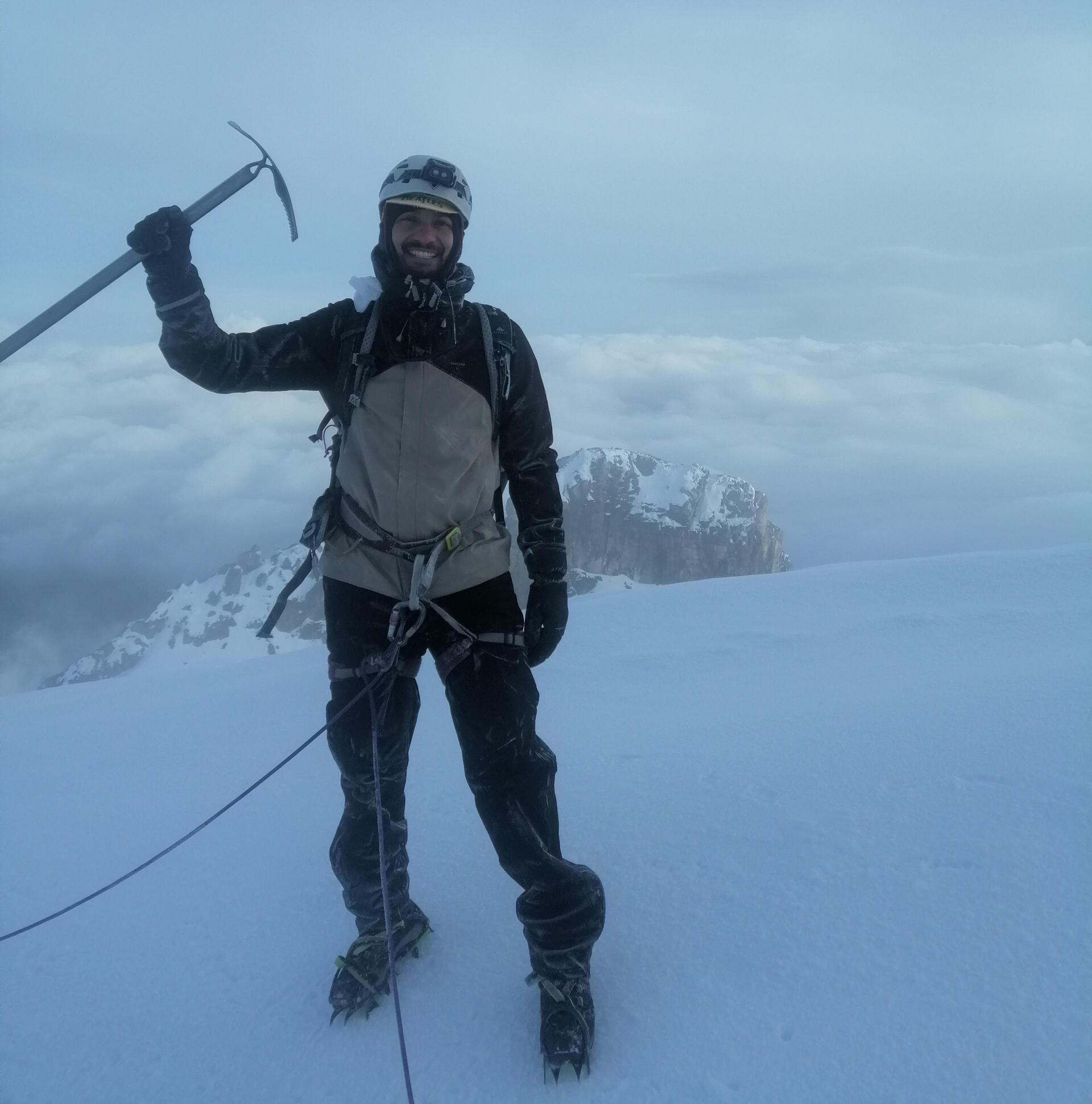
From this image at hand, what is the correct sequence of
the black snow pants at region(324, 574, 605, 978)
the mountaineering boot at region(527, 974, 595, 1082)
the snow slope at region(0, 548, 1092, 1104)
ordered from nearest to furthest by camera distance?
the snow slope at region(0, 548, 1092, 1104) → the mountaineering boot at region(527, 974, 595, 1082) → the black snow pants at region(324, 574, 605, 978)

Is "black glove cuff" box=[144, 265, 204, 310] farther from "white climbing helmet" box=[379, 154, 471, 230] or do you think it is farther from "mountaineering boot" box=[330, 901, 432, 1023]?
"mountaineering boot" box=[330, 901, 432, 1023]

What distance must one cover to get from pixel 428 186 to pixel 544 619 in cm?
175

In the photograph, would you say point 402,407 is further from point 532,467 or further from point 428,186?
point 428,186

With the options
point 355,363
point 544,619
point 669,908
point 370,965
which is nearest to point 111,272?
point 355,363

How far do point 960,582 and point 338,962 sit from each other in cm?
698

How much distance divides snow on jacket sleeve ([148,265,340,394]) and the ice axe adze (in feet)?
0.72

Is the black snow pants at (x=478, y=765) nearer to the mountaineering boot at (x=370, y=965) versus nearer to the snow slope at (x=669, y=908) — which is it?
the mountaineering boot at (x=370, y=965)

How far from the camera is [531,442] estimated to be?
10.3ft

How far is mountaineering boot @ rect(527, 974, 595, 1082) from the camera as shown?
2510 millimetres

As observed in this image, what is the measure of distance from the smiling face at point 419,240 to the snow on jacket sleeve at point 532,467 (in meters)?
0.42

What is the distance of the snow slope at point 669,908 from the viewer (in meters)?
2.40

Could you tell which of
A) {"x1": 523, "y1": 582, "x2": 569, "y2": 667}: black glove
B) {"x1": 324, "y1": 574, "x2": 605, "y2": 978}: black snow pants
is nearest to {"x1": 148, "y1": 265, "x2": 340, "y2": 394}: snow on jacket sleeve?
{"x1": 324, "y1": 574, "x2": 605, "y2": 978}: black snow pants

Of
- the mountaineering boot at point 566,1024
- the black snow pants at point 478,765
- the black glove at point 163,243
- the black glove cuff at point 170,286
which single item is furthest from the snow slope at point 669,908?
the black glove at point 163,243

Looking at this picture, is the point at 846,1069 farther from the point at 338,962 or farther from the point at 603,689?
the point at 603,689
